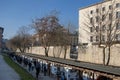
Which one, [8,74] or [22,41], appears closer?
[8,74]

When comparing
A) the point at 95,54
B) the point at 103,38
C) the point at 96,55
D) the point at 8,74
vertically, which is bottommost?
the point at 8,74

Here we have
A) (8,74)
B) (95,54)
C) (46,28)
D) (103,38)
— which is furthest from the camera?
(46,28)

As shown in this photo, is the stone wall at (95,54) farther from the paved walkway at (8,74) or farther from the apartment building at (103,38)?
the paved walkway at (8,74)

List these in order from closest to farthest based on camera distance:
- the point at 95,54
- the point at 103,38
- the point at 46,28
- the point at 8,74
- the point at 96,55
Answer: the point at 8,74, the point at 96,55, the point at 95,54, the point at 103,38, the point at 46,28

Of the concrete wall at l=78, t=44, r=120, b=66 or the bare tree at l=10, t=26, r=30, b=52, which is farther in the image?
the bare tree at l=10, t=26, r=30, b=52

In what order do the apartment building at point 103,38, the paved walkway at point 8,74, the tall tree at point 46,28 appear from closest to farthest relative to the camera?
the paved walkway at point 8,74 → the apartment building at point 103,38 → the tall tree at point 46,28

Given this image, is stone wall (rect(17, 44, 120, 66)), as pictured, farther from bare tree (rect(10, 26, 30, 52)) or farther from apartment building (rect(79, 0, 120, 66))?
bare tree (rect(10, 26, 30, 52))

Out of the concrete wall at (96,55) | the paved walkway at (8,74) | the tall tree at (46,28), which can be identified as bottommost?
the paved walkway at (8,74)

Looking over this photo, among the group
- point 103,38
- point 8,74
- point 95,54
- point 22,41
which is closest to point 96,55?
point 95,54

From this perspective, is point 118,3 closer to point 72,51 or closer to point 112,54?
point 72,51

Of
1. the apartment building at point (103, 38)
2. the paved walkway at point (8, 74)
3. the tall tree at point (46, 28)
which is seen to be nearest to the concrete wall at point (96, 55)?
the apartment building at point (103, 38)

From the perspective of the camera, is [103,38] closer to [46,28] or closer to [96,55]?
[96,55]

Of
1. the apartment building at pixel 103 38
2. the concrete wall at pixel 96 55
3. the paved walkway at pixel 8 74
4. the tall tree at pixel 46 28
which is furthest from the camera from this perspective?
the tall tree at pixel 46 28

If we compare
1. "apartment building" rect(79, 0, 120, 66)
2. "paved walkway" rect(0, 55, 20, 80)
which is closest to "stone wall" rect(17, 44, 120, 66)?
"apartment building" rect(79, 0, 120, 66)
